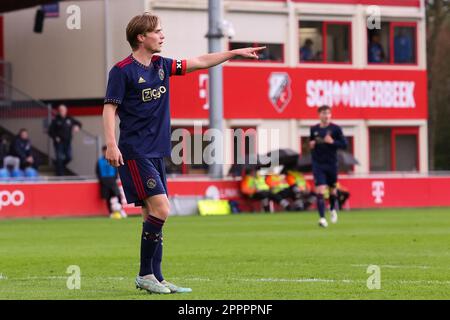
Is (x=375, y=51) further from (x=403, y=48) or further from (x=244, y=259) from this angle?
(x=244, y=259)

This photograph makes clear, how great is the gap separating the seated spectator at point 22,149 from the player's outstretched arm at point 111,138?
25663 mm

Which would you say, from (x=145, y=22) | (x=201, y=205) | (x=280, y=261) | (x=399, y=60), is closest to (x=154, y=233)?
(x=145, y=22)

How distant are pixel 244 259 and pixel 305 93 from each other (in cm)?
3167

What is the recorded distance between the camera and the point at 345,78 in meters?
47.9

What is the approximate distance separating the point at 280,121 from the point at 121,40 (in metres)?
7.13

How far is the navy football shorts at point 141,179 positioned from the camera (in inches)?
436

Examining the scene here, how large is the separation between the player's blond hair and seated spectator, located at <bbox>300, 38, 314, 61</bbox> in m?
36.2

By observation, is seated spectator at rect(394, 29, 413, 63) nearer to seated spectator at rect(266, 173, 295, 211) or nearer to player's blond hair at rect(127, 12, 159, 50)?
seated spectator at rect(266, 173, 295, 211)

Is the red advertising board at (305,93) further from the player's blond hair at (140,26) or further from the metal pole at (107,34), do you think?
the player's blond hair at (140,26)

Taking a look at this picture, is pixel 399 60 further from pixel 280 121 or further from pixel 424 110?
pixel 280 121

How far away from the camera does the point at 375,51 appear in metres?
48.5

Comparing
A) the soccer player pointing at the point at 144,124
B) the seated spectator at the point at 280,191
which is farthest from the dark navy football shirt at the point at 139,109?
the seated spectator at the point at 280,191

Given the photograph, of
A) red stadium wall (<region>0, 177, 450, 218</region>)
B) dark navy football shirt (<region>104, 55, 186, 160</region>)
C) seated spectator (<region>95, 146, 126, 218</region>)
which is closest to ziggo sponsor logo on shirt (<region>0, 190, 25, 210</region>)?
red stadium wall (<region>0, 177, 450, 218</region>)
